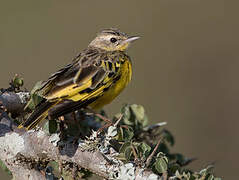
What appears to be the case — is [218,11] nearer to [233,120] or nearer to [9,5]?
[233,120]

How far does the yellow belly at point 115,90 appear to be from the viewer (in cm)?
540

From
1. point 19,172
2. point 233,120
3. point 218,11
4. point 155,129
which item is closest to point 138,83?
point 233,120

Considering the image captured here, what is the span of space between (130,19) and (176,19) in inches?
51.4

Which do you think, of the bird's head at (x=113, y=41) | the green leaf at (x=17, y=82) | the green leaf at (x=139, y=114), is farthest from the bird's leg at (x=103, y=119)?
the bird's head at (x=113, y=41)

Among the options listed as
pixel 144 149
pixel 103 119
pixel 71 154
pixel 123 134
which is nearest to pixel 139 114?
pixel 103 119

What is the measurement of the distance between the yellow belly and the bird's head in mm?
859

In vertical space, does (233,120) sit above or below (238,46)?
below

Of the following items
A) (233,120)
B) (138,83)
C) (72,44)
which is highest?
(72,44)

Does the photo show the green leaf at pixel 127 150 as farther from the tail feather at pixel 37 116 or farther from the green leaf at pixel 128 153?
the tail feather at pixel 37 116

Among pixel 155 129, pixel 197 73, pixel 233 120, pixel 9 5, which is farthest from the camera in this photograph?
pixel 9 5

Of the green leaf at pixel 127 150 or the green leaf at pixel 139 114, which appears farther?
the green leaf at pixel 139 114

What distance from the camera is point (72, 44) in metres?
12.3

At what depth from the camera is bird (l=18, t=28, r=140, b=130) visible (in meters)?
4.36

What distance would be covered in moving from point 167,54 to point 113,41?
18.0ft
